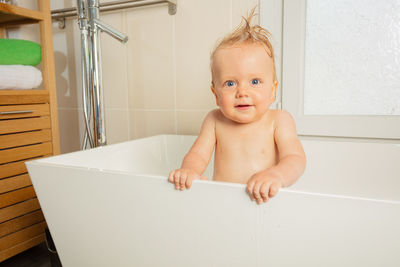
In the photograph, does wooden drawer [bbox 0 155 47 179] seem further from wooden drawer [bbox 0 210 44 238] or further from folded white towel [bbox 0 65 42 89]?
folded white towel [bbox 0 65 42 89]

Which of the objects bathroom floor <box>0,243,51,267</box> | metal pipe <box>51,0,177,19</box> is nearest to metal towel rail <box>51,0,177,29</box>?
metal pipe <box>51,0,177,19</box>

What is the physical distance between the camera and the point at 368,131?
1.21m

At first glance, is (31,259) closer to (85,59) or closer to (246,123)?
(85,59)

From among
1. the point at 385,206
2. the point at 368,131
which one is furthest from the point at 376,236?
the point at 368,131

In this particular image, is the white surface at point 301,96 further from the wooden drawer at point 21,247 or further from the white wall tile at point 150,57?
the wooden drawer at point 21,247

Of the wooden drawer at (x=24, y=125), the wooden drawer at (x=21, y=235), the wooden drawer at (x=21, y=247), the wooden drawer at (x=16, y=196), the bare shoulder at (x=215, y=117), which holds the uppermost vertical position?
the bare shoulder at (x=215, y=117)

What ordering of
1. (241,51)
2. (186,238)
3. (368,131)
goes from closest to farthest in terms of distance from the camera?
1. (186,238)
2. (241,51)
3. (368,131)

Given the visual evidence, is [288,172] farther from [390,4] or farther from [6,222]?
[6,222]

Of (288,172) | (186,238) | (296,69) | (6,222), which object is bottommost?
(6,222)

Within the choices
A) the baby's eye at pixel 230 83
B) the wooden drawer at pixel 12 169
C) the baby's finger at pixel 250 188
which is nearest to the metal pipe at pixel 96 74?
the wooden drawer at pixel 12 169

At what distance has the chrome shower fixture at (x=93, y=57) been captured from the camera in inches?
46.0

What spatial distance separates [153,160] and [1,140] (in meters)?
0.52

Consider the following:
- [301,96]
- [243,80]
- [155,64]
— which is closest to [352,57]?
[301,96]

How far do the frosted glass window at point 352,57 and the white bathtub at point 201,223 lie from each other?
0.69 m
